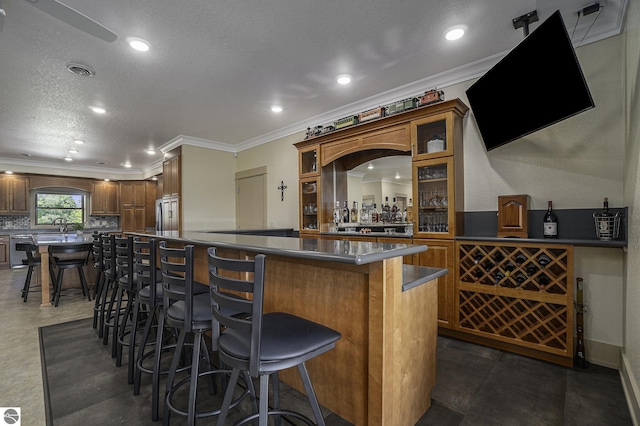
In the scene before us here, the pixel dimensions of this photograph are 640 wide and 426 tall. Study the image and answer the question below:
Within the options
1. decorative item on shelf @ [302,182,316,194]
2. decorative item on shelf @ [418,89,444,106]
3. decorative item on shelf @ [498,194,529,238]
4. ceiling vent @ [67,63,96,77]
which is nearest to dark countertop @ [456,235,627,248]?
decorative item on shelf @ [498,194,529,238]

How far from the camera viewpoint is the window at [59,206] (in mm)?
7879

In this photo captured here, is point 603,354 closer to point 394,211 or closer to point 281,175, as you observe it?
point 394,211

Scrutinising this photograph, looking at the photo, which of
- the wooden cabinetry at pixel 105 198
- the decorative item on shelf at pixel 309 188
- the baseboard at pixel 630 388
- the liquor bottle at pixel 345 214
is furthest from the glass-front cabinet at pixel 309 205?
the wooden cabinetry at pixel 105 198

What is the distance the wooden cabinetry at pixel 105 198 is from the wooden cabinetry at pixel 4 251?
1.84 metres

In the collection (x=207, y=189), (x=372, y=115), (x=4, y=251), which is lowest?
(x=4, y=251)

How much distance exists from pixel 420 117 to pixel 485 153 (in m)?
0.75

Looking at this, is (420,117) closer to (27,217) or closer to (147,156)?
(147,156)

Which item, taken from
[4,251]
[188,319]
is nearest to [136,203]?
[4,251]

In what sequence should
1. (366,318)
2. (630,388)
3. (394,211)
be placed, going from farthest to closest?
(394,211)
(630,388)
(366,318)

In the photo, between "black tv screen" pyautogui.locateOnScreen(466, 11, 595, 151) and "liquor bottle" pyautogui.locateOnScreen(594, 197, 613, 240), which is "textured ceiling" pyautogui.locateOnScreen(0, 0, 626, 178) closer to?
"black tv screen" pyautogui.locateOnScreen(466, 11, 595, 151)

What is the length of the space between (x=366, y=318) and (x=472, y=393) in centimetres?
115

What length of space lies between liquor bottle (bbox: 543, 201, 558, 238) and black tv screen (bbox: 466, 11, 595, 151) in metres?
0.72

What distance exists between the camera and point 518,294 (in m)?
2.48

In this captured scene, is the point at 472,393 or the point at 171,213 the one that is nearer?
the point at 472,393
